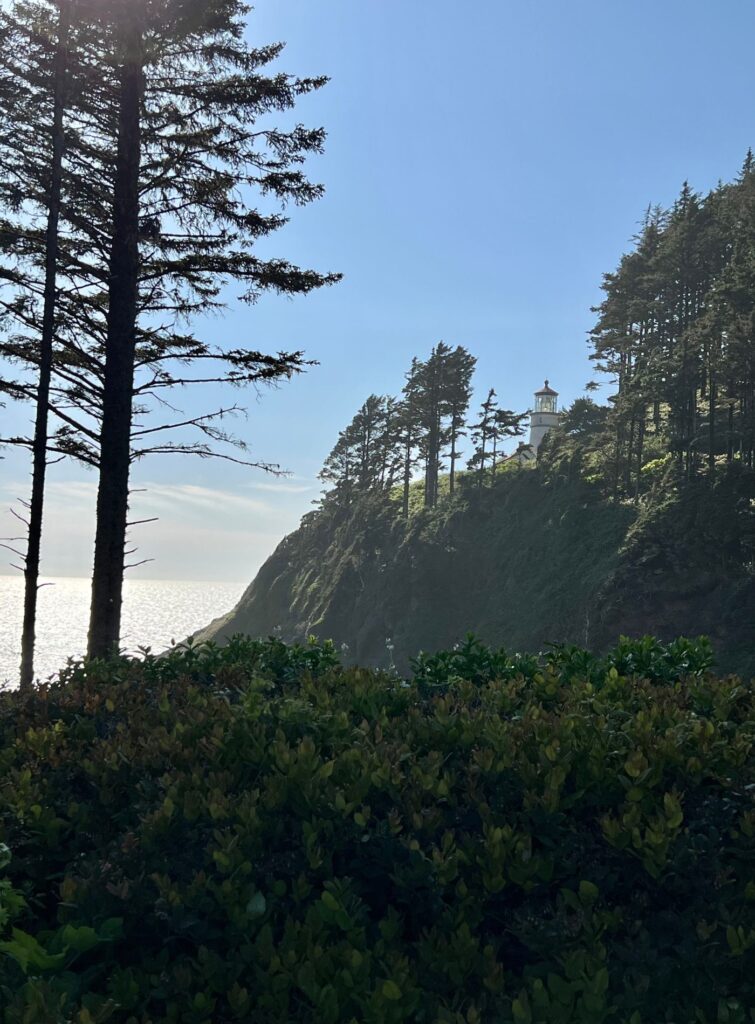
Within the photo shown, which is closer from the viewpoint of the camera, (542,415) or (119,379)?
(119,379)

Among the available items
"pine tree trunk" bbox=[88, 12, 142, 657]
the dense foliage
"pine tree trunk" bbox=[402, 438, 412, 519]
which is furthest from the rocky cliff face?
the dense foliage

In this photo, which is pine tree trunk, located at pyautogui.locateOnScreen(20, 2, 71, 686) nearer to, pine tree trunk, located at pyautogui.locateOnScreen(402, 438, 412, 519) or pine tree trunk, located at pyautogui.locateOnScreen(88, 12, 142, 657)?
pine tree trunk, located at pyautogui.locateOnScreen(88, 12, 142, 657)

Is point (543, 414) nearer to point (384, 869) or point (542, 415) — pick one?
point (542, 415)

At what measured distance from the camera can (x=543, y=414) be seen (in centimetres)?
8562

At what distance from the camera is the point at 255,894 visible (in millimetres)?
3064

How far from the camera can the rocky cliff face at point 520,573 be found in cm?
4203

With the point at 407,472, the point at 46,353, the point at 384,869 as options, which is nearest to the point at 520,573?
the point at 407,472

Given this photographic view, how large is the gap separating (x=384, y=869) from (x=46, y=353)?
43.6ft

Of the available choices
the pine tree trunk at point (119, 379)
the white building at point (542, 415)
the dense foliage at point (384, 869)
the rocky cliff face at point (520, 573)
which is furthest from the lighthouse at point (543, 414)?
the dense foliage at point (384, 869)

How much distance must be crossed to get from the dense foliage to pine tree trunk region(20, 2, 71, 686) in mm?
10021

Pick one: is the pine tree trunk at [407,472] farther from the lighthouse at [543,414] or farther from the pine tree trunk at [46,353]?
the pine tree trunk at [46,353]

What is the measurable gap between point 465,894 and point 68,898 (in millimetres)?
1577

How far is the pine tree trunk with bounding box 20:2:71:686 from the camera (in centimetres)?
1405

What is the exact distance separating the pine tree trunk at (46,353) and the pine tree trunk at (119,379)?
1167 millimetres
